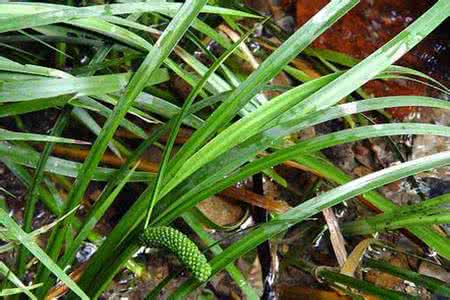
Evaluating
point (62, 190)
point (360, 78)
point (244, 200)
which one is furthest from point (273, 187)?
point (360, 78)

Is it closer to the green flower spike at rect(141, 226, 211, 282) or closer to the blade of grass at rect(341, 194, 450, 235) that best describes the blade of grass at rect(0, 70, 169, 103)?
the green flower spike at rect(141, 226, 211, 282)

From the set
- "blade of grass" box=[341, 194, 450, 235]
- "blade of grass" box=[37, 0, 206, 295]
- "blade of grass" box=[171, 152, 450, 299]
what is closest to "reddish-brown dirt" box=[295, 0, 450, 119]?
"blade of grass" box=[341, 194, 450, 235]

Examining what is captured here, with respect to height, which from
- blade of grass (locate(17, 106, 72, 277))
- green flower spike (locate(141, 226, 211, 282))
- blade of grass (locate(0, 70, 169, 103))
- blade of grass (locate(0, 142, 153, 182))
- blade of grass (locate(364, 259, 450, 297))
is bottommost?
blade of grass (locate(364, 259, 450, 297))

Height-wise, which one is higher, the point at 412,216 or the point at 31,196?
the point at 31,196

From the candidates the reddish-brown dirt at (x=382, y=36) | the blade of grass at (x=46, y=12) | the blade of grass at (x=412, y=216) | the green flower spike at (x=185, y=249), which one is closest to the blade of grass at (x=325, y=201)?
the green flower spike at (x=185, y=249)

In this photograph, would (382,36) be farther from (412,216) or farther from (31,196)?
(31,196)

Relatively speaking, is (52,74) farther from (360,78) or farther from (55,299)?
(360,78)

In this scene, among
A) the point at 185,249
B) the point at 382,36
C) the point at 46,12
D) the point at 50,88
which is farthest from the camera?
the point at 382,36

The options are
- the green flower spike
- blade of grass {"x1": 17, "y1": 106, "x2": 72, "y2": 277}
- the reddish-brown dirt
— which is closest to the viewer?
the green flower spike

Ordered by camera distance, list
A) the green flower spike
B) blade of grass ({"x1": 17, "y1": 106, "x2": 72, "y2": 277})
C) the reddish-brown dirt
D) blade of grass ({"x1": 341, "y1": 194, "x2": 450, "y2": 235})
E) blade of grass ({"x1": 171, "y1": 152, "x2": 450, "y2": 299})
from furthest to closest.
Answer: the reddish-brown dirt
blade of grass ({"x1": 341, "y1": 194, "x2": 450, "y2": 235})
blade of grass ({"x1": 17, "y1": 106, "x2": 72, "y2": 277})
blade of grass ({"x1": 171, "y1": 152, "x2": 450, "y2": 299})
the green flower spike

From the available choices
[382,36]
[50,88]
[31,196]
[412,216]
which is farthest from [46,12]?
[382,36]

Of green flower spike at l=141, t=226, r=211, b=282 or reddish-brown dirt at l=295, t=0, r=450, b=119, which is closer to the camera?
green flower spike at l=141, t=226, r=211, b=282
